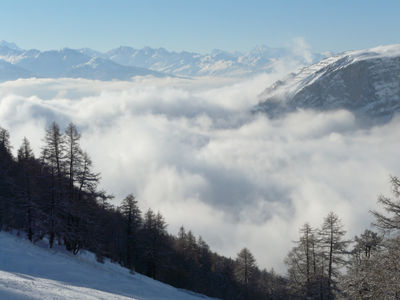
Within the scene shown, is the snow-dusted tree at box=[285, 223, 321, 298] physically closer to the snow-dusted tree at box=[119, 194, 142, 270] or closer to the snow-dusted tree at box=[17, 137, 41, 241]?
the snow-dusted tree at box=[119, 194, 142, 270]

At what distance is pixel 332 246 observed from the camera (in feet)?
88.0

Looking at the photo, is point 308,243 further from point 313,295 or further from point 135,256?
point 135,256

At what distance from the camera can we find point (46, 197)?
26609 mm

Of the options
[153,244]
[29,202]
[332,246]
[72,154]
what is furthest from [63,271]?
[332,246]

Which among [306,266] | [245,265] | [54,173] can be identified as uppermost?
[54,173]

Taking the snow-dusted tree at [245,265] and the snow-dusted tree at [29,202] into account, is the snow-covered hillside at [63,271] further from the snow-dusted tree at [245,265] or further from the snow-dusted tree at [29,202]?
the snow-dusted tree at [245,265]

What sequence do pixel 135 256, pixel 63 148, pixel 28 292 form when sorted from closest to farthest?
pixel 28 292 → pixel 63 148 → pixel 135 256

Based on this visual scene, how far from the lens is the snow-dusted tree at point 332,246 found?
2647 cm

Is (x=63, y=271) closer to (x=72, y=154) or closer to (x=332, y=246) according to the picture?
(x=72, y=154)

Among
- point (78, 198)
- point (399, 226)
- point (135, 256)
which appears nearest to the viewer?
point (399, 226)

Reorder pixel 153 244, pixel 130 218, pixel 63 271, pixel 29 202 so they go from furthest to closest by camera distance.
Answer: pixel 153 244 < pixel 130 218 < pixel 29 202 < pixel 63 271

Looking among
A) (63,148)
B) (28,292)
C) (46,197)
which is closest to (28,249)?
(46,197)

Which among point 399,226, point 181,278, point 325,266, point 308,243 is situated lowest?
point 181,278

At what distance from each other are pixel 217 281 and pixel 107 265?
3969 cm
